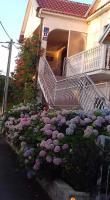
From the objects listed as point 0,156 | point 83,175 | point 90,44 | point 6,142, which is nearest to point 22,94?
point 90,44

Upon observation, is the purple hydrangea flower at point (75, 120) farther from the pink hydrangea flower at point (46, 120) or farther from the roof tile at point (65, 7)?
the roof tile at point (65, 7)

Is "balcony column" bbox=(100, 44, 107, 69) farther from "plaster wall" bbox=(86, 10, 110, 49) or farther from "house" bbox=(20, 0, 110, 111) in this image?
"plaster wall" bbox=(86, 10, 110, 49)

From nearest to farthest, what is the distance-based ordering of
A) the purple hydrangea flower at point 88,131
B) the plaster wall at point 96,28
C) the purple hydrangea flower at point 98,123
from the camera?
1. the purple hydrangea flower at point 88,131
2. the purple hydrangea flower at point 98,123
3. the plaster wall at point 96,28

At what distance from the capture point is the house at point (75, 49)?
56.4 ft

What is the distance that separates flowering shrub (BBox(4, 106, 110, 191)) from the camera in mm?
8133

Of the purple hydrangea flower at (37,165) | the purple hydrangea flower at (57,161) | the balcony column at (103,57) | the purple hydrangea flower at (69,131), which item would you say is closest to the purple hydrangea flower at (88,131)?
the purple hydrangea flower at (69,131)

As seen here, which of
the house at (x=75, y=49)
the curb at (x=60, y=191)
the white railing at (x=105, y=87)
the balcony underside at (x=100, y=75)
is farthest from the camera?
the white railing at (x=105, y=87)

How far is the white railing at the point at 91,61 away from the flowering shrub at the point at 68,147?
284 inches

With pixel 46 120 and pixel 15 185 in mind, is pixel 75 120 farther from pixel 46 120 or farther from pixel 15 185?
pixel 15 185

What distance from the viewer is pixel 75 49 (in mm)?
23703

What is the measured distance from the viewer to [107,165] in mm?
8109

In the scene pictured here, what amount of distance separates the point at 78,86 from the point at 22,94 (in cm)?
840

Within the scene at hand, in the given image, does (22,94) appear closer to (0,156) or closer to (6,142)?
(6,142)

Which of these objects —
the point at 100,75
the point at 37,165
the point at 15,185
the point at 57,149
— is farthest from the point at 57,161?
the point at 100,75
